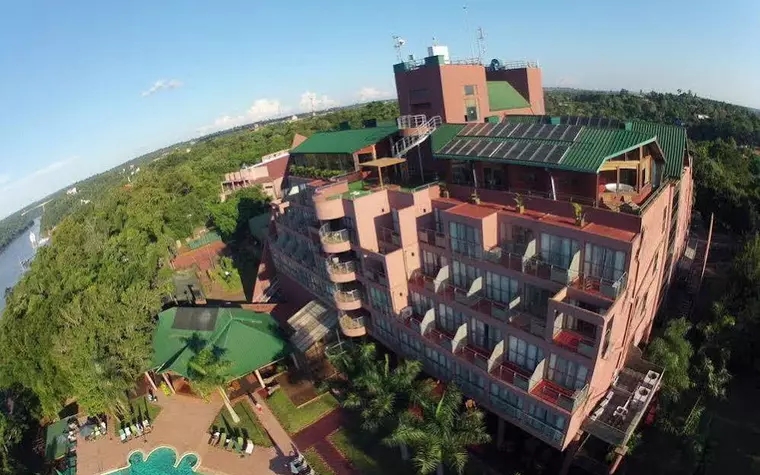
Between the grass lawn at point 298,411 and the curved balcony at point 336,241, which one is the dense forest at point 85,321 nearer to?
the grass lawn at point 298,411

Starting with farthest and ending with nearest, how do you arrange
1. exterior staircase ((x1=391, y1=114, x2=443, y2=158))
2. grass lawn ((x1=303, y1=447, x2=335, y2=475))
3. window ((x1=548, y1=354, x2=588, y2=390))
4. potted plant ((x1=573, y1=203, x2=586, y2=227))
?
exterior staircase ((x1=391, y1=114, x2=443, y2=158)) < grass lawn ((x1=303, y1=447, x2=335, y2=475)) < window ((x1=548, y1=354, x2=588, y2=390)) < potted plant ((x1=573, y1=203, x2=586, y2=227))

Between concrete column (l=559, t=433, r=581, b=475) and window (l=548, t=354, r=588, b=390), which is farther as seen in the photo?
concrete column (l=559, t=433, r=581, b=475)

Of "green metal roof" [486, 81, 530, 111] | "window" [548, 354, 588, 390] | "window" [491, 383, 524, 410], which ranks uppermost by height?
"green metal roof" [486, 81, 530, 111]

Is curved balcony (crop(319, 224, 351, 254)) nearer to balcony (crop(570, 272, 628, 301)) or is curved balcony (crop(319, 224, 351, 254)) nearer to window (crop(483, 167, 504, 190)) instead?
window (crop(483, 167, 504, 190))

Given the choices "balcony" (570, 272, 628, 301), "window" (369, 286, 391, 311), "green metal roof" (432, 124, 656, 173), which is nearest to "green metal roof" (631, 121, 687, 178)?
"green metal roof" (432, 124, 656, 173)

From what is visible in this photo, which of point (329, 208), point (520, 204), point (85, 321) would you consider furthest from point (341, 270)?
point (85, 321)

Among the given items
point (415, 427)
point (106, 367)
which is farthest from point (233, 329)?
point (415, 427)
